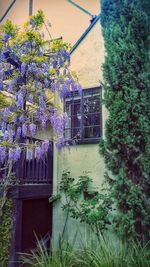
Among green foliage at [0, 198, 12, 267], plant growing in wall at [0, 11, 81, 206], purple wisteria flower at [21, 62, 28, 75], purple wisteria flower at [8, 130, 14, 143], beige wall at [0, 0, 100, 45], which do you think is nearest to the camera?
green foliage at [0, 198, 12, 267]

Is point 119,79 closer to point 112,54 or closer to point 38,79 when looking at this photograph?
point 112,54

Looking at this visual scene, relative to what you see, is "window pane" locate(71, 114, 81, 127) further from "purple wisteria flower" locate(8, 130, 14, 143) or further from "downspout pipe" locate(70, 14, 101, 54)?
"purple wisteria flower" locate(8, 130, 14, 143)

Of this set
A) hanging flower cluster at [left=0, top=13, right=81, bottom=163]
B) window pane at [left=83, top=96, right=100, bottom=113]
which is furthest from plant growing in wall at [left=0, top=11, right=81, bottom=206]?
window pane at [left=83, top=96, right=100, bottom=113]

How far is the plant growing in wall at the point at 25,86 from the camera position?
5.78m

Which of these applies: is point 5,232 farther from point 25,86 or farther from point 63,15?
point 63,15

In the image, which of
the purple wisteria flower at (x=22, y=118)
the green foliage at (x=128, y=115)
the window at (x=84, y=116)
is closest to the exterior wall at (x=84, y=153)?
the window at (x=84, y=116)

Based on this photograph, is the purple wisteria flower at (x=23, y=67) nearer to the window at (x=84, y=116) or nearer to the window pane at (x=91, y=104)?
the window at (x=84, y=116)

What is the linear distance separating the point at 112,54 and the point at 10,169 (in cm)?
348

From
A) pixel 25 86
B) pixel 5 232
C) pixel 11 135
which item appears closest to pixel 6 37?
pixel 25 86

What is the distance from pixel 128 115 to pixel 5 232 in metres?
3.57

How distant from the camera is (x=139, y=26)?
6289mm

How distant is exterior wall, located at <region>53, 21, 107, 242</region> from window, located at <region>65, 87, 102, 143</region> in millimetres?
197

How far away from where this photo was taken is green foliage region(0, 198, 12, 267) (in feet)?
17.7

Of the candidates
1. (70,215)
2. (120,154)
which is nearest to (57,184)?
(70,215)
